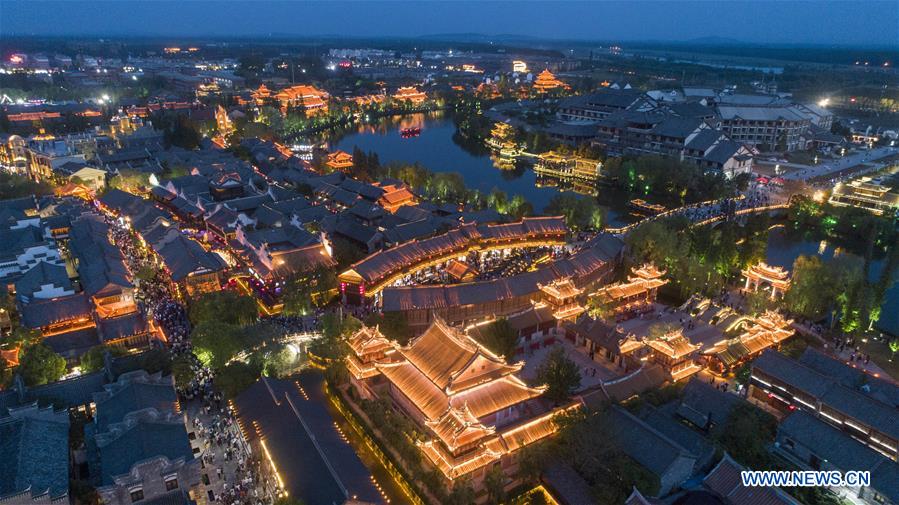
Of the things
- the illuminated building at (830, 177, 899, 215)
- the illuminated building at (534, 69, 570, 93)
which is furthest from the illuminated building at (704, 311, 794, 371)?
the illuminated building at (534, 69, 570, 93)

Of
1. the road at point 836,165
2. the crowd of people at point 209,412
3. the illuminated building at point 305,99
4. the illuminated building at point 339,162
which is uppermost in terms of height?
the illuminated building at point 305,99

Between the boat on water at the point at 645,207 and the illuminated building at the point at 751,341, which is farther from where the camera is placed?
the boat on water at the point at 645,207

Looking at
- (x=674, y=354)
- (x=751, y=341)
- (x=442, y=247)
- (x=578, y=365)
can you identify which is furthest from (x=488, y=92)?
(x=674, y=354)

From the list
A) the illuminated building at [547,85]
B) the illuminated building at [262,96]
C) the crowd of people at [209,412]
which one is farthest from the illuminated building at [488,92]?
the crowd of people at [209,412]

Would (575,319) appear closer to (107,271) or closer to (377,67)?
(107,271)

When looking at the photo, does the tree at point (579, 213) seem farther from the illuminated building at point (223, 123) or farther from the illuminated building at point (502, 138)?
the illuminated building at point (223, 123)

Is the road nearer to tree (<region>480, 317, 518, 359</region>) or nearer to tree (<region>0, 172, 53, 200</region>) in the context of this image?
tree (<region>480, 317, 518, 359</region>)

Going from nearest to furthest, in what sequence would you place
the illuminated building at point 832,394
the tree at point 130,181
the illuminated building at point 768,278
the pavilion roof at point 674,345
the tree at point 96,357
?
the illuminated building at point 832,394 < the tree at point 96,357 < the pavilion roof at point 674,345 < the illuminated building at point 768,278 < the tree at point 130,181

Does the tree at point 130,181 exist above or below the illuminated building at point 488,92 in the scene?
below
